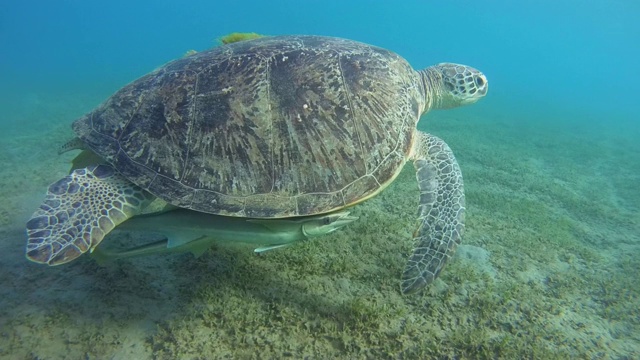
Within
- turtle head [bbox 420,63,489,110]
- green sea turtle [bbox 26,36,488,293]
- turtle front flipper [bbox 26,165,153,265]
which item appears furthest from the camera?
turtle head [bbox 420,63,489,110]

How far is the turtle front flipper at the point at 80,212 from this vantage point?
2.35 metres

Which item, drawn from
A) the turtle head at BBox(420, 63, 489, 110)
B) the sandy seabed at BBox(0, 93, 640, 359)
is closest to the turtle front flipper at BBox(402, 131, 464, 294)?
the sandy seabed at BBox(0, 93, 640, 359)

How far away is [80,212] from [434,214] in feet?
10.7

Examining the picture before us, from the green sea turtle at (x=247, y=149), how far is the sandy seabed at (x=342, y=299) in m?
0.55

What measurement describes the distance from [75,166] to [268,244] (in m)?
2.52

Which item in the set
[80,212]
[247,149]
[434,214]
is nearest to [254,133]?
[247,149]

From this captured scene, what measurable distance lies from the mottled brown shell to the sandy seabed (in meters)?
0.91

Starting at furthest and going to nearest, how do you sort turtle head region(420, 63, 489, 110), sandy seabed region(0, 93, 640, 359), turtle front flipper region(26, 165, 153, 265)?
turtle head region(420, 63, 489, 110) → sandy seabed region(0, 93, 640, 359) → turtle front flipper region(26, 165, 153, 265)

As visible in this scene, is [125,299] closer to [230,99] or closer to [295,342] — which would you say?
[295,342]

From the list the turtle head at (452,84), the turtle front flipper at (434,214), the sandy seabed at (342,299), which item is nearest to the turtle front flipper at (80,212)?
the sandy seabed at (342,299)

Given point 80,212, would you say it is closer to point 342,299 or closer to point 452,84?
point 342,299

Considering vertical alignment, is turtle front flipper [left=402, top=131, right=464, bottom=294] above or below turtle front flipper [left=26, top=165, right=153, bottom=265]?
below

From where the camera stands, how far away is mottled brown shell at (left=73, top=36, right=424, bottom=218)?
9.05ft

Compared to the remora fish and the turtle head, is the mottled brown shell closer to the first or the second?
the remora fish
